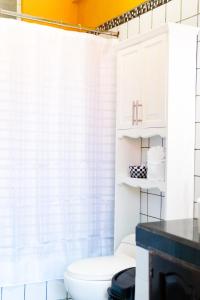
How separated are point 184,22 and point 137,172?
0.91 m

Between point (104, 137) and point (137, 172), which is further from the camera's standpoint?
point (104, 137)

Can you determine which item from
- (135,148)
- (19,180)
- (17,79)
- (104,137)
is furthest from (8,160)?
(135,148)

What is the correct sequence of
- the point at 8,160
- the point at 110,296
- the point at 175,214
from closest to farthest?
the point at 110,296
the point at 175,214
the point at 8,160

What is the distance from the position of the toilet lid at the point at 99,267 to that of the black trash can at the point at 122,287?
0.27ft

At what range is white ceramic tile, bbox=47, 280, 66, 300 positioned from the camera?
98.0 inches

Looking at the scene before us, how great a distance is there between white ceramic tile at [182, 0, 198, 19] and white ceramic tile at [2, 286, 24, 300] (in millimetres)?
1891

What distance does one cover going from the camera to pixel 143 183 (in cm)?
224

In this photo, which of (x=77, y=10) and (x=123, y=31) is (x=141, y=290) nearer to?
(x=123, y=31)

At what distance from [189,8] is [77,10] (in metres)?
1.49

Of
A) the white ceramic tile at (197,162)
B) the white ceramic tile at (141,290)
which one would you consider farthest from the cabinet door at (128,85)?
the white ceramic tile at (141,290)

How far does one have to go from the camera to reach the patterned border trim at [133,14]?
2402 millimetres

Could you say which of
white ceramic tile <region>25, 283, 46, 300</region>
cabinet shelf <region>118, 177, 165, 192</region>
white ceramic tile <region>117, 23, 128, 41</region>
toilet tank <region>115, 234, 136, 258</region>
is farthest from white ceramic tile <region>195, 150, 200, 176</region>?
white ceramic tile <region>25, 283, 46, 300</region>

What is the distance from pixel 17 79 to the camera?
7.42 feet

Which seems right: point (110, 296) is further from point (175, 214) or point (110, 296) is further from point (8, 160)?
point (8, 160)
